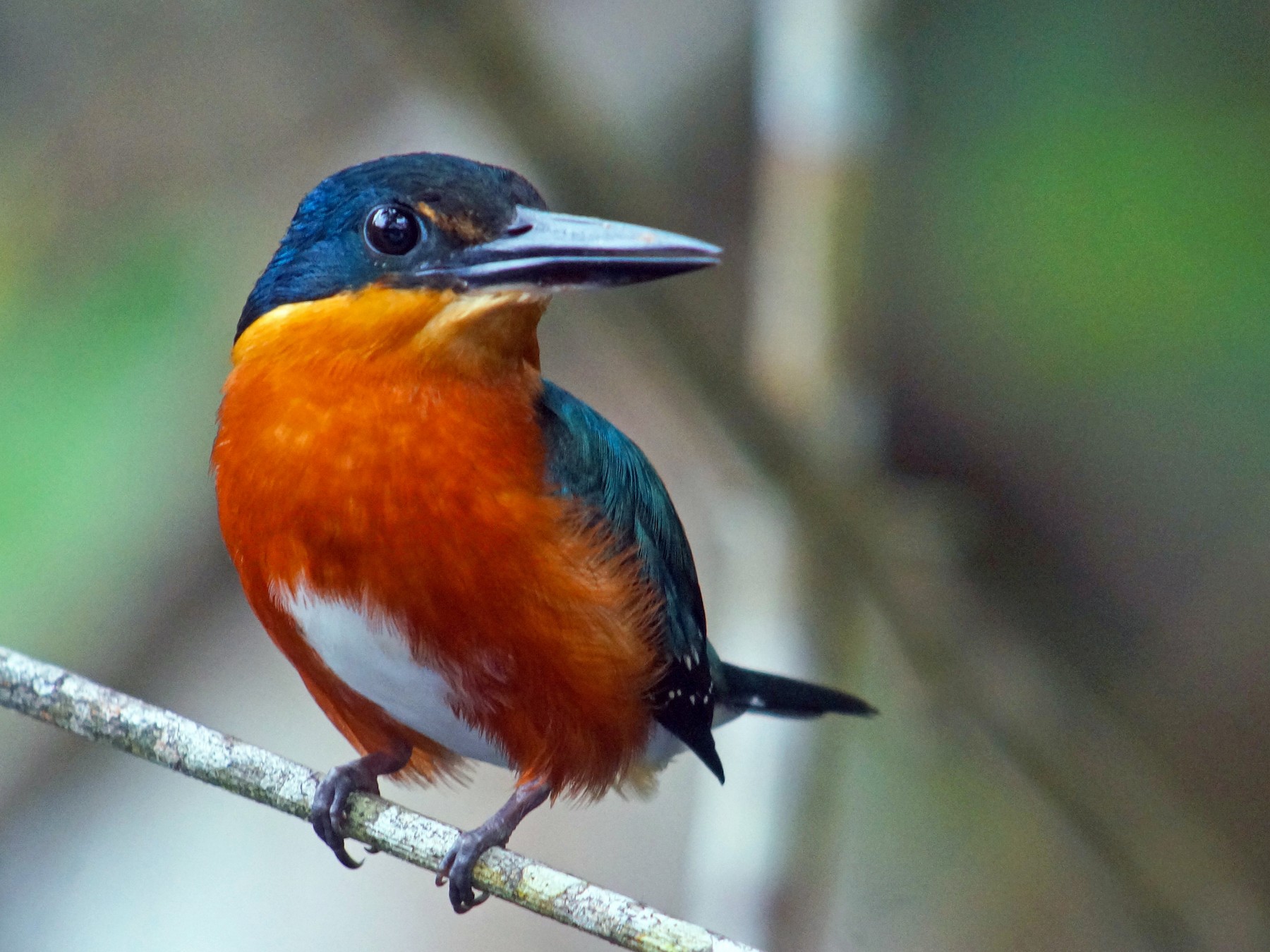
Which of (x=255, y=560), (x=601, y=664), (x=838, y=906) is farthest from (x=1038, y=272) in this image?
(x=255, y=560)

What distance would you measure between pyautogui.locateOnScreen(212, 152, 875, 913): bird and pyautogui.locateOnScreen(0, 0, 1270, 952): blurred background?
116 cm

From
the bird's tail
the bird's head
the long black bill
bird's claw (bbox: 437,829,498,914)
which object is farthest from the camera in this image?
the bird's tail

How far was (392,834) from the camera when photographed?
2168mm

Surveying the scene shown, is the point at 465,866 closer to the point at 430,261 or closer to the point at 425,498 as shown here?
the point at 425,498

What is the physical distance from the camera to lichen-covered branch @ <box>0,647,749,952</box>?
2.04 meters

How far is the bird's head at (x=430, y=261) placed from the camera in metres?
2.17

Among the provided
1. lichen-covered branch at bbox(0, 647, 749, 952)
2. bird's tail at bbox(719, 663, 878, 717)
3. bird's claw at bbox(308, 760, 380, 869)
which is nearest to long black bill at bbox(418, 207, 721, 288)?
lichen-covered branch at bbox(0, 647, 749, 952)

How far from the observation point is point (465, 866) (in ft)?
7.74

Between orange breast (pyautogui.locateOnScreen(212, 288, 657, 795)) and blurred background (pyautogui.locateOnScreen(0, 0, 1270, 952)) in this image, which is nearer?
orange breast (pyautogui.locateOnScreen(212, 288, 657, 795))

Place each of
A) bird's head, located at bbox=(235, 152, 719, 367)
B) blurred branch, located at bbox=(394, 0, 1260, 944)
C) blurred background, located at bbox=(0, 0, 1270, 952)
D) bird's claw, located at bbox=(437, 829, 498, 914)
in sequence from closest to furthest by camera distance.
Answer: bird's head, located at bbox=(235, 152, 719, 367) < bird's claw, located at bbox=(437, 829, 498, 914) < blurred branch, located at bbox=(394, 0, 1260, 944) < blurred background, located at bbox=(0, 0, 1270, 952)

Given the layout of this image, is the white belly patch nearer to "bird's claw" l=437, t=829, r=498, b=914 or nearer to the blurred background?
"bird's claw" l=437, t=829, r=498, b=914

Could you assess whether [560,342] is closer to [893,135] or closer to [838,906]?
[893,135]

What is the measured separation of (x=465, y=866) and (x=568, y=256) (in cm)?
101

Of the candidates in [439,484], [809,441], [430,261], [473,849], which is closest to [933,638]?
[809,441]
